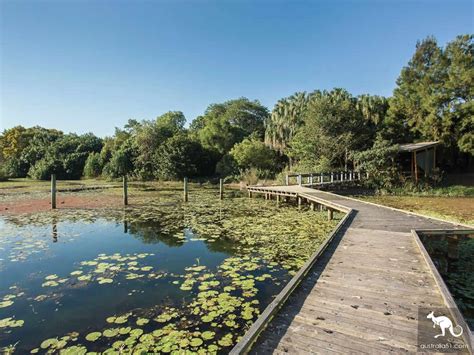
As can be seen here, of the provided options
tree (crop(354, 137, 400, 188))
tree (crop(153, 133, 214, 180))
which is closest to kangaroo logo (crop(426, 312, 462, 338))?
tree (crop(354, 137, 400, 188))

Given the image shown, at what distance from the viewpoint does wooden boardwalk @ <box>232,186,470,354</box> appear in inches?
105

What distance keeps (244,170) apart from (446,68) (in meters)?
18.4

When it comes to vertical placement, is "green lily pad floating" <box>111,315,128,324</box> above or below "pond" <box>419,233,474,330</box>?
below

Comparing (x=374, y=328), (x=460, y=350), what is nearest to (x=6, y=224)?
(x=374, y=328)

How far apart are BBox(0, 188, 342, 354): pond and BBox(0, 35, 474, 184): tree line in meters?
13.4

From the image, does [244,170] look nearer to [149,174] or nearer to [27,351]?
[149,174]

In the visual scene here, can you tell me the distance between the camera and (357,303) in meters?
3.41

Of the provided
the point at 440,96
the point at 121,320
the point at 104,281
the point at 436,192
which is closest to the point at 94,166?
the point at 104,281

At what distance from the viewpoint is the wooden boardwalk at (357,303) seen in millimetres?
2680

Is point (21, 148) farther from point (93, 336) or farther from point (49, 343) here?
point (93, 336)

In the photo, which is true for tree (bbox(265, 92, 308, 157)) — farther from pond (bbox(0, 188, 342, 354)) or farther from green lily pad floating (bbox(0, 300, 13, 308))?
green lily pad floating (bbox(0, 300, 13, 308))

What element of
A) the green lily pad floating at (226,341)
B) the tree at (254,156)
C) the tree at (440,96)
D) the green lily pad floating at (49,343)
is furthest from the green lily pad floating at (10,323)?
the tree at (440,96)

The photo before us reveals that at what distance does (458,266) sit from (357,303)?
4.11 metres

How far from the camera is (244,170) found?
27328mm
